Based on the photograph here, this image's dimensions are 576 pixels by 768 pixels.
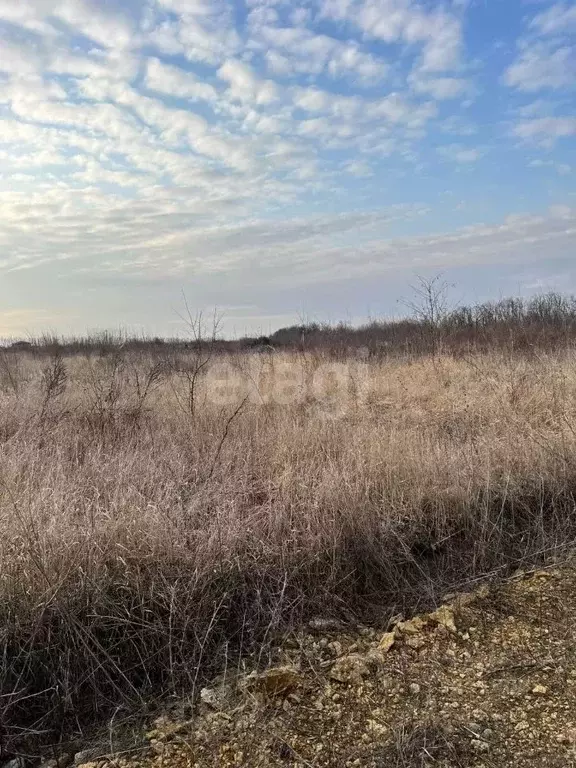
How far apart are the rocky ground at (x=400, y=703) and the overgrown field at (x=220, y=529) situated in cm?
23

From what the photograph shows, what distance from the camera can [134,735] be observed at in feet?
6.46

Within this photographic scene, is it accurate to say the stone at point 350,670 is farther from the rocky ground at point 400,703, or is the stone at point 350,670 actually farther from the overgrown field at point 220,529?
the overgrown field at point 220,529

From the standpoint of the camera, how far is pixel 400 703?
6.60ft

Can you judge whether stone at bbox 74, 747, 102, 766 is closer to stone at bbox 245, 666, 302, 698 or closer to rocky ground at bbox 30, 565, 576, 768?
rocky ground at bbox 30, 565, 576, 768

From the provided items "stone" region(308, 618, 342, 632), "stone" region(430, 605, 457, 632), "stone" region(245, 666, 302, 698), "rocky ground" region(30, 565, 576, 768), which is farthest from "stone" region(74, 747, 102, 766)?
"stone" region(430, 605, 457, 632)

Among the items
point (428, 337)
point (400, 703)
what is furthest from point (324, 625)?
point (428, 337)


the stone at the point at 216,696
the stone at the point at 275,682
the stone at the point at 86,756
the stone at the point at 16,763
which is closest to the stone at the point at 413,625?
the stone at the point at 275,682

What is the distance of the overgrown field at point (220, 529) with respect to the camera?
7.57ft

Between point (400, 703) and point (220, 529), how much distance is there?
1.27m

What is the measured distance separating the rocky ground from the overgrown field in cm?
23

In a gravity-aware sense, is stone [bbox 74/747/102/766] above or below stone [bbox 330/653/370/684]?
below

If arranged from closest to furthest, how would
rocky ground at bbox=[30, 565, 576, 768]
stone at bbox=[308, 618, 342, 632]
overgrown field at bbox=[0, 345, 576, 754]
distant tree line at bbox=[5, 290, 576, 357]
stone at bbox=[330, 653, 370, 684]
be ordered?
rocky ground at bbox=[30, 565, 576, 768], stone at bbox=[330, 653, 370, 684], overgrown field at bbox=[0, 345, 576, 754], stone at bbox=[308, 618, 342, 632], distant tree line at bbox=[5, 290, 576, 357]

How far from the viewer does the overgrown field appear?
231 cm

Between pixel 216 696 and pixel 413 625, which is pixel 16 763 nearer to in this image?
pixel 216 696
